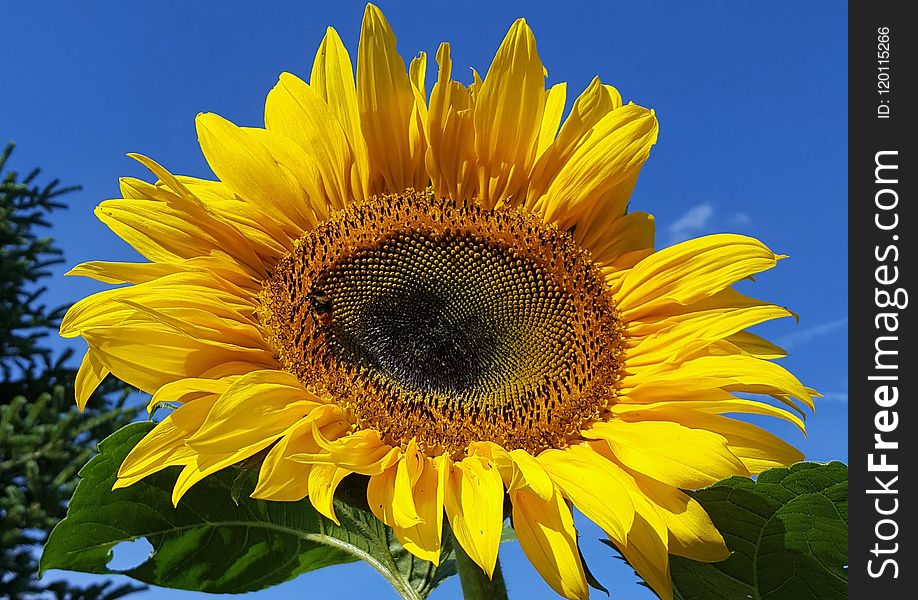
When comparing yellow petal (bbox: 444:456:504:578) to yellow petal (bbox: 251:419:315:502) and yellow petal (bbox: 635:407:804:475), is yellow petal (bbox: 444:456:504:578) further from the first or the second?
yellow petal (bbox: 635:407:804:475)

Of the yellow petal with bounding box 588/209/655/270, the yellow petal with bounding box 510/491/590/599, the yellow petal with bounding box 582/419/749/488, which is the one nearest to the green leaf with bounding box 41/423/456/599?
the yellow petal with bounding box 510/491/590/599

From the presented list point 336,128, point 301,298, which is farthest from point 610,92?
point 301,298

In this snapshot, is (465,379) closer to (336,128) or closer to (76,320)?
(336,128)

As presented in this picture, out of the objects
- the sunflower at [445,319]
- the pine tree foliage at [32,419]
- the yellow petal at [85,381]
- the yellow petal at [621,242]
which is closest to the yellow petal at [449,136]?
the sunflower at [445,319]

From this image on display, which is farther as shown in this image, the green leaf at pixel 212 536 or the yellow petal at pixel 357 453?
the green leaf at pixel 212 536

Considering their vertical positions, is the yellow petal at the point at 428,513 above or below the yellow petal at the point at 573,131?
below

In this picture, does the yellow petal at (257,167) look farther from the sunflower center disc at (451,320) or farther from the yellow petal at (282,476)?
the yellow petal at (282,476)

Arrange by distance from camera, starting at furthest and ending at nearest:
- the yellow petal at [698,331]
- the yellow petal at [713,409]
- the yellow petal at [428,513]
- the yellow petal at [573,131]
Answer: the yellow petal at [573,131] < the yellow petal at [698,331] < the yellow petal at [713,409] < the yellow petal at [428,513]
